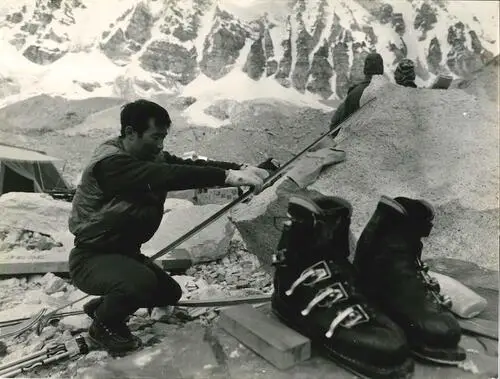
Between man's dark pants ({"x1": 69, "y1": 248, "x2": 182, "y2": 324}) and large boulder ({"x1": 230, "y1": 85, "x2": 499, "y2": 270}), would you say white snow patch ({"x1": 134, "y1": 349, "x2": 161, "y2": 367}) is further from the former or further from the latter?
large boulder ({"x1": 230, "y1": 85, "x2": 499, "y2": 270})

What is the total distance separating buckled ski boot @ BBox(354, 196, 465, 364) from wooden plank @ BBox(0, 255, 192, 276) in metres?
1.22

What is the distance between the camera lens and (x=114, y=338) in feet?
3.42

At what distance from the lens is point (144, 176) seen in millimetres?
1050

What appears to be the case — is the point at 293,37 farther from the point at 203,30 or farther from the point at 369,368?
the point at 369,368

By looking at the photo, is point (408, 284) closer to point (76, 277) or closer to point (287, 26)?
point (76, 277)

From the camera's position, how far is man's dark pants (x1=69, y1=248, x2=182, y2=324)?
1038mm

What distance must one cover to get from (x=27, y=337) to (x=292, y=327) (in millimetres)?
851

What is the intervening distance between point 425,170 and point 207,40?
1353 millimetres

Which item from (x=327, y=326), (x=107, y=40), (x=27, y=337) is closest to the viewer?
(x=327, y=326)

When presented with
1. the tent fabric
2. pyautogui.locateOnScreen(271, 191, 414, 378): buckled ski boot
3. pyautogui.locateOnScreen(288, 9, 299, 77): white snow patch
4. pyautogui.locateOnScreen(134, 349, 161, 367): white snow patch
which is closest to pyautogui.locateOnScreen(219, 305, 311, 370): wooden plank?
pyautogui.locateOnScreen(271, 191, 414, 378): buckled ski boot

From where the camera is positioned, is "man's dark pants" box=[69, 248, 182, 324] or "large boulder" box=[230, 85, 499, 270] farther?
"large boulder" box=[230, 85, 499, 270]

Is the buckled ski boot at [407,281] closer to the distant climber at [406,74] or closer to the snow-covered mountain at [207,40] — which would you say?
the snow-covered mountain at [207,40]

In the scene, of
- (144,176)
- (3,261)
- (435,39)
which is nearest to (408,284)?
(144,176)

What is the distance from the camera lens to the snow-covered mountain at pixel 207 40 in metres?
1.56
